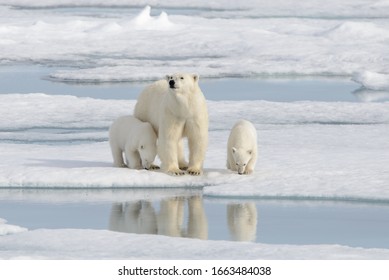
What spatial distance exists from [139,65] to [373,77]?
3.95m

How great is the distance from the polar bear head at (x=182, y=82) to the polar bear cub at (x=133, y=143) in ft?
1.60

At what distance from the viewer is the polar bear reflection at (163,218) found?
6707 mm

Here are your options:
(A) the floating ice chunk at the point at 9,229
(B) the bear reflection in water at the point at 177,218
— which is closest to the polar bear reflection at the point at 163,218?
(B) the bear reflection in water at the point at 177,218

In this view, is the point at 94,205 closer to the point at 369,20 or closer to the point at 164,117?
the point at 164,117

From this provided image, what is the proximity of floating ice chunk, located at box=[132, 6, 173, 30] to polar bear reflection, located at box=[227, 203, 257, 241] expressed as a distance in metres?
13.4

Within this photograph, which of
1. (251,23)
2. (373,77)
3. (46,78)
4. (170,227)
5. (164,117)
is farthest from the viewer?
(251,23)

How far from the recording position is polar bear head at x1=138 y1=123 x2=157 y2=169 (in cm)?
812

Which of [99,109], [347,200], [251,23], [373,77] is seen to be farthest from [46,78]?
[347,200]

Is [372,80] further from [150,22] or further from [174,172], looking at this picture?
[150,22]

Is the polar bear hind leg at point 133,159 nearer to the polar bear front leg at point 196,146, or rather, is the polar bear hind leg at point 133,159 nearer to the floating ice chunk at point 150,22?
the polar bear front leg at point 196,146

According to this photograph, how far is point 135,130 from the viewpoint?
322 inches

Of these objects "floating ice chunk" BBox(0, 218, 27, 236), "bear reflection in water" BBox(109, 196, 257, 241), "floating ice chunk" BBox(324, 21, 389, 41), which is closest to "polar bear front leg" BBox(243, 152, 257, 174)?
"bear reflection in water" BBox(109, 196, 257, 241)

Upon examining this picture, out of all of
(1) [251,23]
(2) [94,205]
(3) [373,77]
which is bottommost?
(2) [94,205]

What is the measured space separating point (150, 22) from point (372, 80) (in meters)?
7.26
